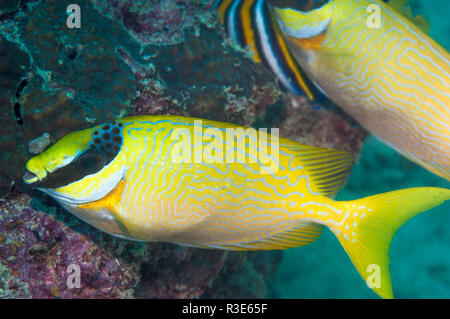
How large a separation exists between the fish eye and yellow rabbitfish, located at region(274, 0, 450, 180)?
7.14 feet

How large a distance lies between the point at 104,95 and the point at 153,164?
2.73ft

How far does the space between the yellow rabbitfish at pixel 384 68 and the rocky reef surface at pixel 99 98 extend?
21.0 inches

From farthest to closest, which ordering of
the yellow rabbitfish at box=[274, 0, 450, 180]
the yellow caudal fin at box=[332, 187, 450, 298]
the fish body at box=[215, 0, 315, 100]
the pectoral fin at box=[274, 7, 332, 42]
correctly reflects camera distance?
the fish body at box=[215, 0, 315, 100]
the pectoral fin at box=[274, 7, 332, 42]
the yellow rabbitfish at box=[274, 0, 450, 180]
the yellow caudal fin at box=[332, 187, 450, 298]

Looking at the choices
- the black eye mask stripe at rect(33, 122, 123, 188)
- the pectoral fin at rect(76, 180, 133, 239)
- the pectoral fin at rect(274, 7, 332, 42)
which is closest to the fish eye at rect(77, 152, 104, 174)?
the black eye mask stripe at rect(33, 122, 123, 188)

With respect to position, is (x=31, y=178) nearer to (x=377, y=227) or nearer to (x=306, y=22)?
(x=377, y=227)

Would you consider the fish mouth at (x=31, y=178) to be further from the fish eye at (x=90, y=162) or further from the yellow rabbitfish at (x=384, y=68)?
the yellow rabbitfish at (x=384, y=68)

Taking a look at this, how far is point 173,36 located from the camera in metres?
2.72

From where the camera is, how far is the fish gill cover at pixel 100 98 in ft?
6.78

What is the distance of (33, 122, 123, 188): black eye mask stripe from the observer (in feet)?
5.32

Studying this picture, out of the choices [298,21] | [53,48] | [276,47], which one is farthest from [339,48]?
[53,48]

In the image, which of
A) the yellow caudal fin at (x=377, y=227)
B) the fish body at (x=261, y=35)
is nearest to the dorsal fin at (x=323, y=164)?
the yellow caudal fin at (x=377, y=227)

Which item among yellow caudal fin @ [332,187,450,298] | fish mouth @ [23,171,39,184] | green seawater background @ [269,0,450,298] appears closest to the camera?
fish mouth @ [23,171,39,184]

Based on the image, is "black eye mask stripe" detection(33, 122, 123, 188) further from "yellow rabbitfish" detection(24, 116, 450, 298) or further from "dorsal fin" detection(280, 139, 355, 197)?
"dorsal fin" detection(280, 139, 355, 197)
